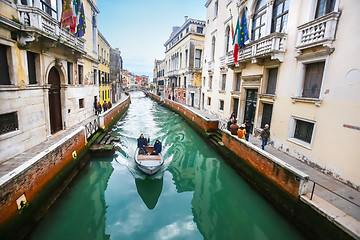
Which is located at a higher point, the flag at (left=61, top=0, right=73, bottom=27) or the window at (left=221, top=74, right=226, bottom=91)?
→ the flag at (left=61, top=0, right=73, bottom=27)

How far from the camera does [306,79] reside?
22.5 ft

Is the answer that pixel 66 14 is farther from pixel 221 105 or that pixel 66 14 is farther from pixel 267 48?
pixel 221 105

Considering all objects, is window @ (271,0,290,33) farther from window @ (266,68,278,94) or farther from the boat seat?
the boat seat

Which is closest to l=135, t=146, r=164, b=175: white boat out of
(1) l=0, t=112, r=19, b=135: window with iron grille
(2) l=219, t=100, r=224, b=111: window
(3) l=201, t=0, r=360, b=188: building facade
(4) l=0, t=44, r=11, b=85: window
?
(1) l=0, t=112, r=19, b=135: window with iron grille

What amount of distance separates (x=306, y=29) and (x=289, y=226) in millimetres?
6424

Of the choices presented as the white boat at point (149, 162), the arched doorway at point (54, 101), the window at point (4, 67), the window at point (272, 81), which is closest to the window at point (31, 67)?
the window at point (4, 67)

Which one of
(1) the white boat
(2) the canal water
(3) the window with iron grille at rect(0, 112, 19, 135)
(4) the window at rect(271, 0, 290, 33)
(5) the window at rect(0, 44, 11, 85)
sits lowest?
(2) the canal water

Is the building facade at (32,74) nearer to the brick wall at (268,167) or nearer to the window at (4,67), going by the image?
the window at (4,67)

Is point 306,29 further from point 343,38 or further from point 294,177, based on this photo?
point 294,177

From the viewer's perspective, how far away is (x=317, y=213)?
4.12 m

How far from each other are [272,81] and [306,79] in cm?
199

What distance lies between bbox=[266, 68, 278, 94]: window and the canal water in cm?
431

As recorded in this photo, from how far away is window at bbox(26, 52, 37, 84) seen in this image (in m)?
6.96

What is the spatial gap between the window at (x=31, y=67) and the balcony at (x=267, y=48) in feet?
31.5
